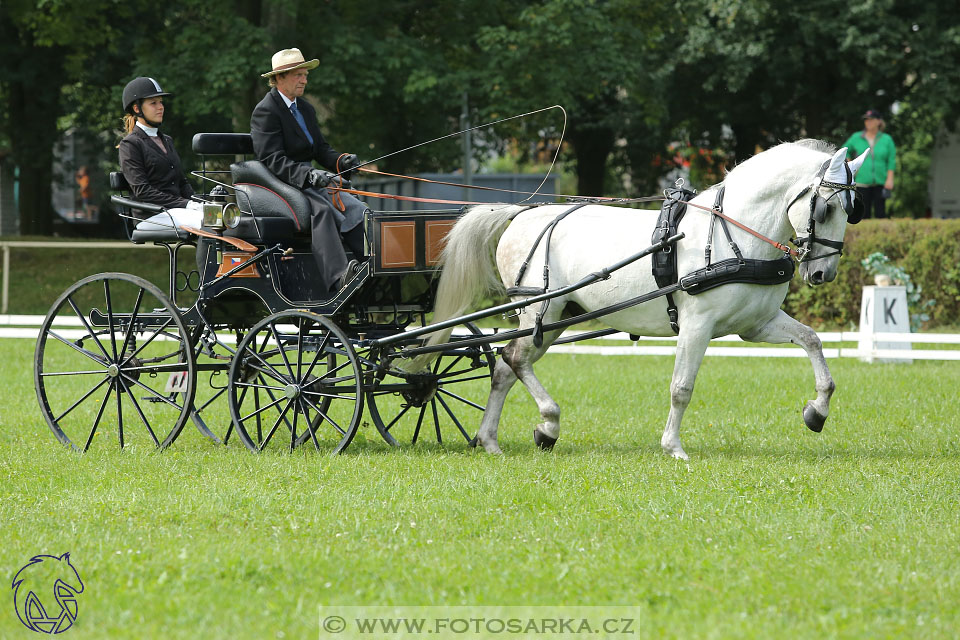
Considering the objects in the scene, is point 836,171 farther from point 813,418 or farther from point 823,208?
point 813,418

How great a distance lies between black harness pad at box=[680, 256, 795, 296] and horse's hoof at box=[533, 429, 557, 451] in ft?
4.63

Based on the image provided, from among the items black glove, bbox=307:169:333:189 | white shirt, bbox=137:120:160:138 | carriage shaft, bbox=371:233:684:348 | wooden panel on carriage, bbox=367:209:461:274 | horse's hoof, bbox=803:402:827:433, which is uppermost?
white shirt, bbox=137:120:160:138

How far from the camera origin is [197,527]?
19.1ft

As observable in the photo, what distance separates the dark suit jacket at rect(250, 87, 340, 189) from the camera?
794 centimetres

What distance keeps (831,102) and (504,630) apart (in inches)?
949

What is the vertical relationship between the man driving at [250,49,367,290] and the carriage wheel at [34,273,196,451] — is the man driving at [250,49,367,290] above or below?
above

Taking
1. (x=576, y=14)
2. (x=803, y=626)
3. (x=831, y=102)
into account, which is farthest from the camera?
(x=831, y=102)

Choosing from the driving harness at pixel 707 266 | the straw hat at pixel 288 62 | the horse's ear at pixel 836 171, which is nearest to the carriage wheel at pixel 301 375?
the straw hat at pixel 288 62

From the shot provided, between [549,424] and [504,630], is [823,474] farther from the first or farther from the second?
[504,630]

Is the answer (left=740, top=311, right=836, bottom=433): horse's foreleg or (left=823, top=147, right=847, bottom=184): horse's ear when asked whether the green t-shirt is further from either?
(left=823, top=147, right=847, bottom=184): horse's ear

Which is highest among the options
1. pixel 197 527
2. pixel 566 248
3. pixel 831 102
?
pixel 831 102

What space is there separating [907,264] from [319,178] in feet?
34.2

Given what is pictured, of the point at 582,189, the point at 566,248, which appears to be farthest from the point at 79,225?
the point at 566,248

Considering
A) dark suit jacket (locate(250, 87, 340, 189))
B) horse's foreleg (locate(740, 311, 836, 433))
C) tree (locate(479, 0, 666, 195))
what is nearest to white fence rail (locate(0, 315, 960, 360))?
horse's foreleg (locate(740, 311, 836, 433))
